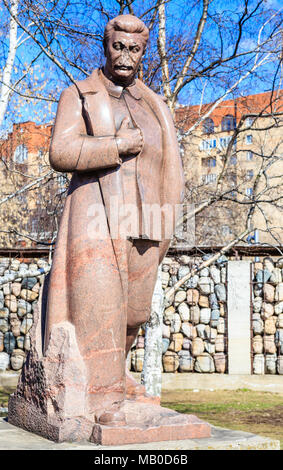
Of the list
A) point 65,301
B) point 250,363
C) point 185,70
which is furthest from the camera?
point 250,363

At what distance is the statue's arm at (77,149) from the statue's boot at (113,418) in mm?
1296

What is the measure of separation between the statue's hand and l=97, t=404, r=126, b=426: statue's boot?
1376mm

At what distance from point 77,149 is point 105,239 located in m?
0.52

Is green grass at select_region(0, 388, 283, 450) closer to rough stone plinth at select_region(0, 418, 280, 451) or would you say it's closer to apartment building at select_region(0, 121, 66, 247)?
apartment building at select_region(0, 121, 66, 247)

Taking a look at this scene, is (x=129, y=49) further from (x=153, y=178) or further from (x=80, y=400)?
(x=80, y=400)

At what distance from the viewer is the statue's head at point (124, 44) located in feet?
11.0

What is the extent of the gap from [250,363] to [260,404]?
1947 mm

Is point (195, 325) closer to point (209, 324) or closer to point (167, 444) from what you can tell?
point (209, 324)

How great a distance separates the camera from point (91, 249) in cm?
320

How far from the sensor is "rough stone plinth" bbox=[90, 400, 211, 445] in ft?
9.35

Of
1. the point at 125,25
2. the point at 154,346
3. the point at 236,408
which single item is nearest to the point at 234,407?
the point at 236,408

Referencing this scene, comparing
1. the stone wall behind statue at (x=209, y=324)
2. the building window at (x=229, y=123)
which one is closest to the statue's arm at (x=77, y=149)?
the building window at (x=229, y=123)
